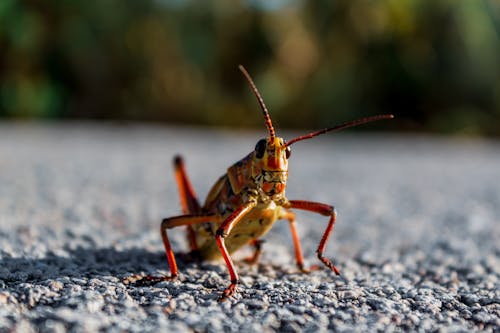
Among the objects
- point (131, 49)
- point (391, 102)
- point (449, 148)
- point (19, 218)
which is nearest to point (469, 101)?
point (391, 102)

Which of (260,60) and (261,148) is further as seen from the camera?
(260,60)

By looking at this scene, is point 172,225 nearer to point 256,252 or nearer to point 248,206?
point 248,206

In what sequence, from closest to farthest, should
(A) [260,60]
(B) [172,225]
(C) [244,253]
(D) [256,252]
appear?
(B) [172,225], (D) [256,252], (C) [244,253], (A) [260,60]

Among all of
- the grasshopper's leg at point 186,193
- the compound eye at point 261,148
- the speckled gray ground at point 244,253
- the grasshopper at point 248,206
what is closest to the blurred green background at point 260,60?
the speckled gray ground at point 244,253

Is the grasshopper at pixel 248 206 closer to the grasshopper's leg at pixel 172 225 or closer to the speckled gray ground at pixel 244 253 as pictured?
the grasshopper's leg at pixel 172 225

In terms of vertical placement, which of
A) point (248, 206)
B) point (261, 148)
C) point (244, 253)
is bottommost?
point (244, 253)

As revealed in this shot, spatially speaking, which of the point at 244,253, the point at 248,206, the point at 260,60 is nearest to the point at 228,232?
the point at 248,206

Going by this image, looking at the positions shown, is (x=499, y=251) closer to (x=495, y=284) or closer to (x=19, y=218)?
(x=495, y=284)
